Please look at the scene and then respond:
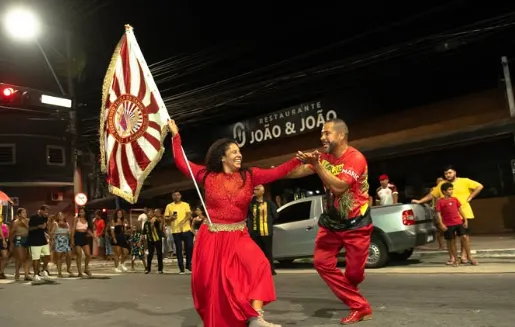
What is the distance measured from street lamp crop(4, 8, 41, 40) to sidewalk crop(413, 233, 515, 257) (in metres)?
13.9

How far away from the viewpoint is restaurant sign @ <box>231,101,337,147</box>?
19000mm

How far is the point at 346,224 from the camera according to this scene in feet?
16.5

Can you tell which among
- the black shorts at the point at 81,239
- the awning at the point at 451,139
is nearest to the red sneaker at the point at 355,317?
the black shorts at the point at 81,239

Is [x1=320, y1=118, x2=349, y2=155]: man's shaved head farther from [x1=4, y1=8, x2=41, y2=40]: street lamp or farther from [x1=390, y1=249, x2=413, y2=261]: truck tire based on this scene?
[x1=4, y1=8, x2=41, y2=40]: street lamp

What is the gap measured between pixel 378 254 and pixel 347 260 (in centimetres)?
558

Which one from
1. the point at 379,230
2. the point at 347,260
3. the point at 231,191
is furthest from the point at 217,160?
the point at 379,230

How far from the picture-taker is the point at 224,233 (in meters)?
4.43

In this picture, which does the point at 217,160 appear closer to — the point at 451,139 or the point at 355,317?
the point at 355,317

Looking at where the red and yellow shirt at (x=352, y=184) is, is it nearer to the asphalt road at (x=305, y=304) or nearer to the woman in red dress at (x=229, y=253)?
the woman in red dress at (x=229, y=253)

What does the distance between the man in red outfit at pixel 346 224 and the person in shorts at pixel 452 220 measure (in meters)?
5.26

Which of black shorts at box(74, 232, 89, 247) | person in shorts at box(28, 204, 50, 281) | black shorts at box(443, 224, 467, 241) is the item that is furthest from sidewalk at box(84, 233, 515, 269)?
person in shorts at box(28, 204, 50, 281)

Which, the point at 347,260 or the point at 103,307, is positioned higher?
the point at 347,260

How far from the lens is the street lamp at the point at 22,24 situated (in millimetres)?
17359

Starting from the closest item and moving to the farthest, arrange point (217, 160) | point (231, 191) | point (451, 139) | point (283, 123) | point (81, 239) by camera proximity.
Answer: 1. point (231, 191)
2. point (217, 160)
3. point (81, 239)
4. point (451, 139)
5. point (283, 123)
